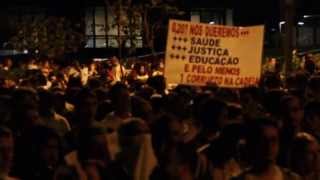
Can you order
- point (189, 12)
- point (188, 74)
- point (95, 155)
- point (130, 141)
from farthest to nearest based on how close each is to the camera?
point (189, 12)
point (188, 74)
point (130, 141)
point (95, 155)

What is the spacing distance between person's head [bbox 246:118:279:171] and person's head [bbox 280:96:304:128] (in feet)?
4.84

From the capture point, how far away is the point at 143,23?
119 ft

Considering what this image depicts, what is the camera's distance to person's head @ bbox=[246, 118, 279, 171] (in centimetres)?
496

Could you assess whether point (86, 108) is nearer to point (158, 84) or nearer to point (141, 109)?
point (141, 109)

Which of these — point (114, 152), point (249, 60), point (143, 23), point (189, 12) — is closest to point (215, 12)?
point (189, 12)

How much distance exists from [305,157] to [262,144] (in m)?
0.39

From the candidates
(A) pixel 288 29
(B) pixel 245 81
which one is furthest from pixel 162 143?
(A) pixel 288 29

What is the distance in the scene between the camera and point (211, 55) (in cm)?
1111

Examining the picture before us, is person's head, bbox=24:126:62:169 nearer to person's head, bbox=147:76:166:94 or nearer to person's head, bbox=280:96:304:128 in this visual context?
person's head, bbox=280:96:304:128

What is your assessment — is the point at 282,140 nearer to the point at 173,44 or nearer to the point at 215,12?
the point at 173,44

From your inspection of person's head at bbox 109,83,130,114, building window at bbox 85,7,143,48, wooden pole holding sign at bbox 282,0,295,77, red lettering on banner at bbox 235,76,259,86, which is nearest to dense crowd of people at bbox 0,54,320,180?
person's head at bbox 109,83,130,114

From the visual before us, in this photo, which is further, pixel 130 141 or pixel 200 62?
pixel 200 62

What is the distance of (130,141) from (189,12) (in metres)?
41.4

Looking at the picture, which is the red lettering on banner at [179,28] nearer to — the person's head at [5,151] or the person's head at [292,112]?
the person's head at [292,112]
